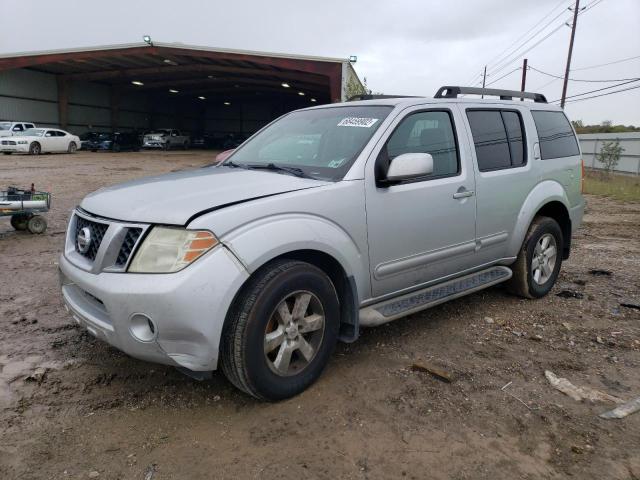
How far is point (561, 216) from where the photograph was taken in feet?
16.7

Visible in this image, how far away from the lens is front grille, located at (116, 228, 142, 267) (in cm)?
267

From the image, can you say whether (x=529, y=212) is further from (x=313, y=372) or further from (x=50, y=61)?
(x=50, y=61)

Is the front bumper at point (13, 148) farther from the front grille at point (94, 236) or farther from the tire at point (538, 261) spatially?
the tire at point (538, 261)

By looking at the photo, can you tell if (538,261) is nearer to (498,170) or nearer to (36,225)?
(498,170)

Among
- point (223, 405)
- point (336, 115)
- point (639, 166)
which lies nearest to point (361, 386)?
point (223, 405)

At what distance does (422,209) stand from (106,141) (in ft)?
104

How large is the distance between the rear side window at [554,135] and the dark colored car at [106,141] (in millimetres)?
30656

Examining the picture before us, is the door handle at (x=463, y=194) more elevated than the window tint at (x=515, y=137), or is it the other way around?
the window tint at (x=515, y=137)

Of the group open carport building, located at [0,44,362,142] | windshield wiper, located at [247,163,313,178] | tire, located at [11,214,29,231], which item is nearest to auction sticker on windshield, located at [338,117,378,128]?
windshield wiper, located at [247,163,313,178]

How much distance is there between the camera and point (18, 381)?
3.18 meters

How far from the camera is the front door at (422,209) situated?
3340 mm

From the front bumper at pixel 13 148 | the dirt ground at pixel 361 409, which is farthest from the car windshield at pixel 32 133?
the dirt ground at pixel 361 409

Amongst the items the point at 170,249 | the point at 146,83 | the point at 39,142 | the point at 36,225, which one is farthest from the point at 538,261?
the point at 146,83

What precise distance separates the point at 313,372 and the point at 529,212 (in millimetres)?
2671
